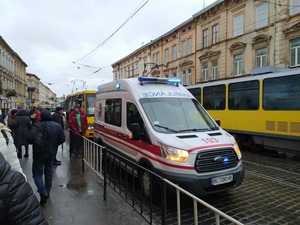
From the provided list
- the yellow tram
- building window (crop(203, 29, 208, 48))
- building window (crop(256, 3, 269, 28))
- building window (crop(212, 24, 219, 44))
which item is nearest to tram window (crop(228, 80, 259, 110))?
the yellow tram

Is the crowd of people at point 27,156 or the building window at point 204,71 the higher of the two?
the building window at point 204,71

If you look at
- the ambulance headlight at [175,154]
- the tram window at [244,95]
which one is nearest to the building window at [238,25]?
the tram window at [244,95]

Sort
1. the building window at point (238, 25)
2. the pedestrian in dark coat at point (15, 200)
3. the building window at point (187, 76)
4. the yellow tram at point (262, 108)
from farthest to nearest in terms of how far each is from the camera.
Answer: the building window at point (187, 76) < the building window at point (238, 25) < the yellow tram at point (262, 108) < the pedestrian in dark coat at point (15, 200)

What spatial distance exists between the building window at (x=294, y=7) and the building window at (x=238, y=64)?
5.65 meters

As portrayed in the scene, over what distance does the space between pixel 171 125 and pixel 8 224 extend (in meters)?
4.09

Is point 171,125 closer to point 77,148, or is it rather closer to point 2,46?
point 77,148

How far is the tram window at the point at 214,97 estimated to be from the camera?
42.2 feet

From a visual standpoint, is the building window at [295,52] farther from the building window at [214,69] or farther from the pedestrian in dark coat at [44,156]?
the pedestrian in dark coat at [44,156]

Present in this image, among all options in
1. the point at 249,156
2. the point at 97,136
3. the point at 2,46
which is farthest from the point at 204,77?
the point at 2,46

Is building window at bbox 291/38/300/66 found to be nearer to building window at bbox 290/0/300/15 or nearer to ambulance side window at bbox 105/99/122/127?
building window at bbox 290/0/300/15

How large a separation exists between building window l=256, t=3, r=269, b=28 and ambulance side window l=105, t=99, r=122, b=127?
18893 millimetres

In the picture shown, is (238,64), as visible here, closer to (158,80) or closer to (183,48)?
(183,48)

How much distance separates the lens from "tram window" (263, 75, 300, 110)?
9.26 metres

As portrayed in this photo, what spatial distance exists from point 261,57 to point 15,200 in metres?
23.8
